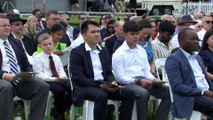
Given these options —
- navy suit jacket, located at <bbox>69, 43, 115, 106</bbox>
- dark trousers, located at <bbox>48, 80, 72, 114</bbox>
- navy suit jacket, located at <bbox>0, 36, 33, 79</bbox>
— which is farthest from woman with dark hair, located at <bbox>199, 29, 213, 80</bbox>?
navy suit jacket, located at <bbox>0, 36, 33, 79</bbox>

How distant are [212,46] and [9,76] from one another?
9.41 feet

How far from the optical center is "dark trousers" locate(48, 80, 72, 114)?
7.03m

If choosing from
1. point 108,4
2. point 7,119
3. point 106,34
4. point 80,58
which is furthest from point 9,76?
point 108,4

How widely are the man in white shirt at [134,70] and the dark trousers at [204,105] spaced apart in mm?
871

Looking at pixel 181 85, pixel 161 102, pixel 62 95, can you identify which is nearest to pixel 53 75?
pixel 62 95

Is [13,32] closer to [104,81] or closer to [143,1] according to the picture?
[104,81]

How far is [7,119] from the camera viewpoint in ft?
19.7

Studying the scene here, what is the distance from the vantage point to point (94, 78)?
6.64 meters

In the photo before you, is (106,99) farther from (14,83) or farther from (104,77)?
(14,83)

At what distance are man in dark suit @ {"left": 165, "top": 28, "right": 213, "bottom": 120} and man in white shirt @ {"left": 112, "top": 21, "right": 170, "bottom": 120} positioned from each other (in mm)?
682

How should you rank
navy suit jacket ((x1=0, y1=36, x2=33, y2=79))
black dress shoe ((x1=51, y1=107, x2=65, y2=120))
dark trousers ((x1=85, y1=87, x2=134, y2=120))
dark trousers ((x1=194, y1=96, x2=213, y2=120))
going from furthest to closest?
black dress shoe ((x1=51, y1=107, x2=65, y2=120)), navy suit jacket ((x1=0, y1=36, x2=33, y2=79)), dark trousers ((x1=85, y1=87, x2=134, y2=120)), dark trousers ((x1=194, y1=96, x2=213, y2=120))

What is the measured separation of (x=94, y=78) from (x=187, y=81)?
130cm

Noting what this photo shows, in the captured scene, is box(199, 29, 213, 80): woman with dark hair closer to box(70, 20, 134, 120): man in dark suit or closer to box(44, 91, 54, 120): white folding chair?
box(70, 20, 134, 120): man in dark suit

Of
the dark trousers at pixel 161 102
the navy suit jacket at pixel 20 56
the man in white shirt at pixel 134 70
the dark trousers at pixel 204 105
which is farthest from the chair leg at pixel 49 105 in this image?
the dark trousers at pixel 204 105
